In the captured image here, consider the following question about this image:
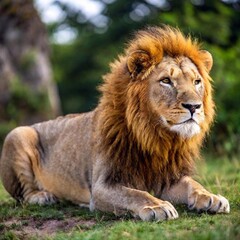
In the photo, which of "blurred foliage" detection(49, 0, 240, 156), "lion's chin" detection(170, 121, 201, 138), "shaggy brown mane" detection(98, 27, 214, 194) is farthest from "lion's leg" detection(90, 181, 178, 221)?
"blurred foliage" detection(49, 0, 240, 156)

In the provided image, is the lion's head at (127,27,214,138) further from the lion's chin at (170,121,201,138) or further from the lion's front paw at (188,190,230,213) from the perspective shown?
the lion's front paw at (188,190,230,213)

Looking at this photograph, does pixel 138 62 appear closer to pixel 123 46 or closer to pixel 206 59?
pixel 206 59

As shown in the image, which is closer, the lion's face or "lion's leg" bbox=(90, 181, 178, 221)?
"lion's leg" bbox=(90, 181, 178, 221)

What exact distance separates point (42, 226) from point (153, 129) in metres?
1.15

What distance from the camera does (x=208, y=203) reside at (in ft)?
17.9

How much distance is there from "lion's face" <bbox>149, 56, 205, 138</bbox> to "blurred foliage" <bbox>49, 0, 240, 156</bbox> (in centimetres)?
137

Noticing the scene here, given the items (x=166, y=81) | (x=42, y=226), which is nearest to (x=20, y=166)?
(x=42, y=226)

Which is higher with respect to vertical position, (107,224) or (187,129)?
A: (187,129)

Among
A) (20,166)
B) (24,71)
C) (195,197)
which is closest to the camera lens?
(195,197)

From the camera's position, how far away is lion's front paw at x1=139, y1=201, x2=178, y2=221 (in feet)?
17.0

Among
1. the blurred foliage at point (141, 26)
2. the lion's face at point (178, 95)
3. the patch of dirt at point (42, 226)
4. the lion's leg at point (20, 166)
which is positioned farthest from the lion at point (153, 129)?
the blurred foliage at point (141, 26)

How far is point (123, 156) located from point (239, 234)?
1669 millimetres

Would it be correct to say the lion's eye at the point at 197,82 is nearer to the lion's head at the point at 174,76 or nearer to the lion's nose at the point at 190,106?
the lion's head at the point at 174,76

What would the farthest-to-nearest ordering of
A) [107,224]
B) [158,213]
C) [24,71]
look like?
[24,71] < [107,224] < [158,213]
